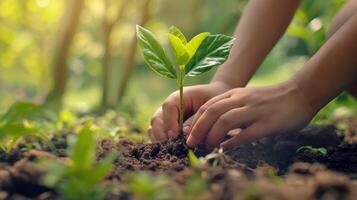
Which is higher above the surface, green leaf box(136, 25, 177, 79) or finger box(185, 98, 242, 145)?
green leaf box(136, 25, 177, 79)

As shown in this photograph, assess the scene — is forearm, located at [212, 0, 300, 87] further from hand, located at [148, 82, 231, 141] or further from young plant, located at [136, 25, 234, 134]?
young plant, located at [136, 25, 234, 134]

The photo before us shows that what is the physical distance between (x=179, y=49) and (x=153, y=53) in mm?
65

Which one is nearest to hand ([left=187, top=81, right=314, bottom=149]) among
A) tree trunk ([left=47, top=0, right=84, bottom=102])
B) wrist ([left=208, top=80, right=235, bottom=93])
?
wrist ([left=208, top=80, right=235, bottom=93])

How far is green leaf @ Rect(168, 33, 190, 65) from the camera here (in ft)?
4.03

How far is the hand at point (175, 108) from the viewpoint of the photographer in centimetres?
146

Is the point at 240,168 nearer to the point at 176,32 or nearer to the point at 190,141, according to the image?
the point at 190,141

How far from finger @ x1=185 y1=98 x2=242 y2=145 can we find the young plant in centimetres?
8

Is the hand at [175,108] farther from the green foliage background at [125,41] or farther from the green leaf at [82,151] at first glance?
the green foliage background at [125,41]

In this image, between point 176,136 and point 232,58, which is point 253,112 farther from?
point 232,58

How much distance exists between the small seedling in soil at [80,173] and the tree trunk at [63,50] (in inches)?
112

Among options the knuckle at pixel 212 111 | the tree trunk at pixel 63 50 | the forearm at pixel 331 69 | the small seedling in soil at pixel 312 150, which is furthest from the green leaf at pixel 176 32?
the tree trunk at pixel 63 50

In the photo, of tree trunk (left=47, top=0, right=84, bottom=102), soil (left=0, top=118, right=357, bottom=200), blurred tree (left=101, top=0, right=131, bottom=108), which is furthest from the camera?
blurred tree (left=101, top=0, right=131, bottom=108)

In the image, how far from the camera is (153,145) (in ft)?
4.55

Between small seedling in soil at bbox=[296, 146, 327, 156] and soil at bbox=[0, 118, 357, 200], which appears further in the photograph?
small seedling in soil at bbox=[296, 146, 327, 156]
